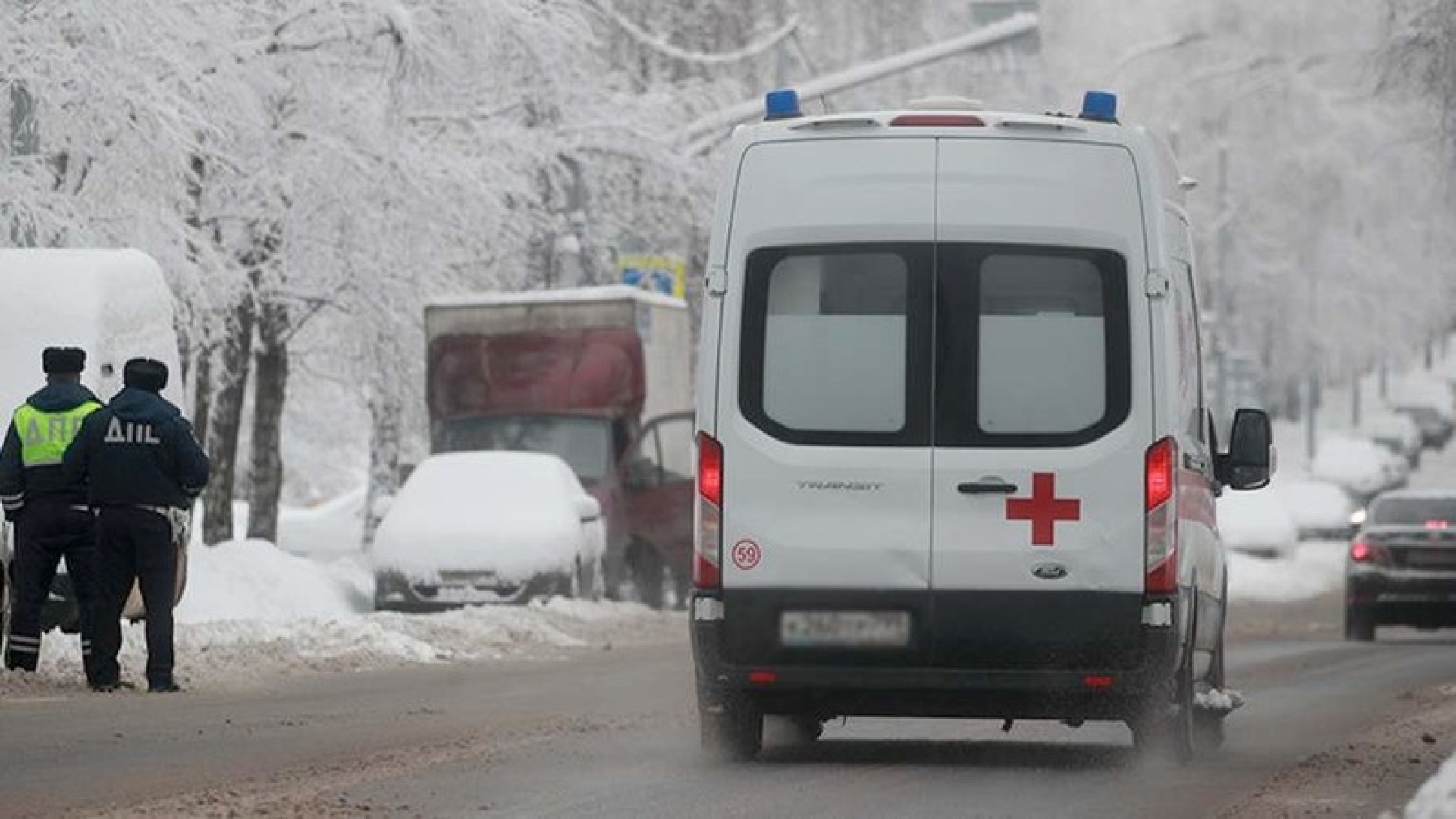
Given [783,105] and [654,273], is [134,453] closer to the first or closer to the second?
[783,105]

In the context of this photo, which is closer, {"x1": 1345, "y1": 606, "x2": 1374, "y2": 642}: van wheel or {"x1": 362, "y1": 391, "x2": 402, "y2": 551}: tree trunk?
{"x1": 1345, "y1": 606, "x2": 1374, "y2": 642}: van wheel

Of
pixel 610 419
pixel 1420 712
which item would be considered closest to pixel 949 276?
pixel 1420 712

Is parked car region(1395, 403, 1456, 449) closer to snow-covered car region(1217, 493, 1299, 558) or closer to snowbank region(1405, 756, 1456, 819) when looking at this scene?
snow-covered car region(1217, 493, 1299, 558)

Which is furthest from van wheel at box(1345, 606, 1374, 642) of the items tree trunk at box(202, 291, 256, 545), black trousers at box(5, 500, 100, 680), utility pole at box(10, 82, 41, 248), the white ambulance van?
the white ambulance van

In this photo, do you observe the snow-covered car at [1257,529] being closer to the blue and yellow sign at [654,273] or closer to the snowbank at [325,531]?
the snowbank at [325,531]

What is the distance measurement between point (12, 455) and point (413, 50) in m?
12.6

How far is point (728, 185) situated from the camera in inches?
570

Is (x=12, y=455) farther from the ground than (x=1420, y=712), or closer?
farther from the ground

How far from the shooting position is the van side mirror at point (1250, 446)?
15.7 metres

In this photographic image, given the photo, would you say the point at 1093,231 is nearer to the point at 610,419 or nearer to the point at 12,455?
the point at 12,455

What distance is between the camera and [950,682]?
14.2 m

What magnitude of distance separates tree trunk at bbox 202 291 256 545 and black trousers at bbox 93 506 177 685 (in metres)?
15.5

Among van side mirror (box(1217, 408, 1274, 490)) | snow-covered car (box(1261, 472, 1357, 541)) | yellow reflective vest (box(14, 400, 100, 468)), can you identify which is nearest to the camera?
van side mirror (box(1217, 408, 1274, 490))

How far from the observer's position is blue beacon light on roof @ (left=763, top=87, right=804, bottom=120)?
14.8 metres
